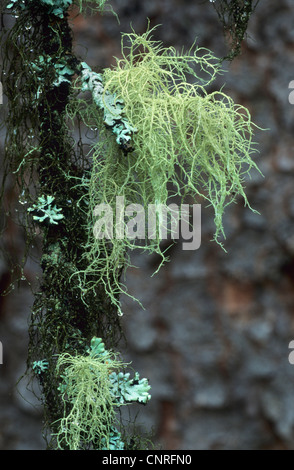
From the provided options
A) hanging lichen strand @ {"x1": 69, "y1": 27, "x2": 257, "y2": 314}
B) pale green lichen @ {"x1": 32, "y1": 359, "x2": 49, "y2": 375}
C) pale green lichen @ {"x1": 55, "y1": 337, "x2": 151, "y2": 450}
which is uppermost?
hanging lichen strand @ {"x1": 69, "y1": 27, "x2": 257, "y2": 314}

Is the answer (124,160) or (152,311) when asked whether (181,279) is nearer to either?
(152,311)

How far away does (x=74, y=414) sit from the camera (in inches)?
17.0

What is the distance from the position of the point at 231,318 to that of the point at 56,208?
60cm

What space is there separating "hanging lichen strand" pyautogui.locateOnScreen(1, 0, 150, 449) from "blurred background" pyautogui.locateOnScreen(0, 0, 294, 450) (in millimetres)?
495

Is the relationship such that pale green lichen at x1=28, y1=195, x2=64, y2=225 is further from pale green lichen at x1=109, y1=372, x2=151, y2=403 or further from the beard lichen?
pale green lichen at x1=109, y1=372, x2=151, y2=403

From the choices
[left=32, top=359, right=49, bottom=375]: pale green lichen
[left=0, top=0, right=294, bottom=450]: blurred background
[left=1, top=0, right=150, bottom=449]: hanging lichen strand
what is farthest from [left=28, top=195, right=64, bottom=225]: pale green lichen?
[left=0, top=0, right=294, bottom=450]: blurred background

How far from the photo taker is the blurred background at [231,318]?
96 centimetres

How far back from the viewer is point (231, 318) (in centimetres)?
98

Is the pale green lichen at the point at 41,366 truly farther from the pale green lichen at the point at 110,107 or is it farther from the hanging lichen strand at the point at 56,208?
the pale green lichen at the point at 110,107

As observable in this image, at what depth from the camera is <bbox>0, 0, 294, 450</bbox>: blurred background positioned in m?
0.96

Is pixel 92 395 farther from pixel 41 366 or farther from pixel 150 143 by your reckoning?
pixel 150 143

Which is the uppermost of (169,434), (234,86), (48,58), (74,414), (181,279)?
(234,86)
